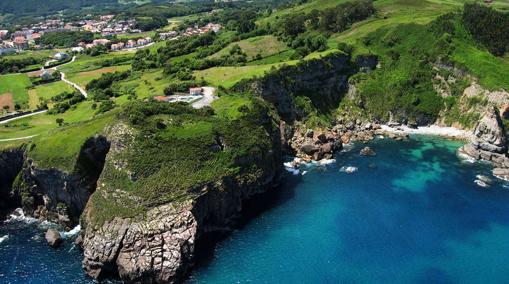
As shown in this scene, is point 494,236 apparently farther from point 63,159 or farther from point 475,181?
point 63,159

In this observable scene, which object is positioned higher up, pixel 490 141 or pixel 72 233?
pixel 490 141

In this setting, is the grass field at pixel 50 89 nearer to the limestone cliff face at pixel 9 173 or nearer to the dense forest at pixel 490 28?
the limestone cliff face at pixel 9 173

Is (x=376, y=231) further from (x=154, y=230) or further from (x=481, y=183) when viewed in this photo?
(x=154, y=230)

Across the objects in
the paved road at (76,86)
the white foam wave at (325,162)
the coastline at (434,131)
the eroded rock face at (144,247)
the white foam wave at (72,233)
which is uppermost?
the paved road at (76,86)

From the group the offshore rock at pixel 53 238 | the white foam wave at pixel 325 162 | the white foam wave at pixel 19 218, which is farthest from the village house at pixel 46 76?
the white foam wave at pixel 325 162

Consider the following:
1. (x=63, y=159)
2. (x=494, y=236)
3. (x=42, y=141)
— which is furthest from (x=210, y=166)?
(x=494, y=236)

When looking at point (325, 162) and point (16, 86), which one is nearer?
point (325, 162)

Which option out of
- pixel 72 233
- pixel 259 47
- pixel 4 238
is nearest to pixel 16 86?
pixel 259 47

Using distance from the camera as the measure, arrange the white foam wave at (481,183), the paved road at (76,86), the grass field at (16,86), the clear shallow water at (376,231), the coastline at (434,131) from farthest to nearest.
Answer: the paved road at (76,86)
the grass field at (16,86)
the coastline at (434,131)
the white foam wave at (481,183)
the clear shallow water at (376,231)
